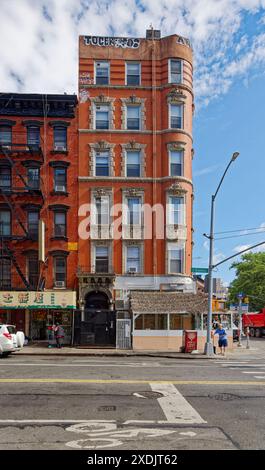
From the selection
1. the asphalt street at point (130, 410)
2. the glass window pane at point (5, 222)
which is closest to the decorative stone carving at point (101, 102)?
the glass window pane at point (5, 222)

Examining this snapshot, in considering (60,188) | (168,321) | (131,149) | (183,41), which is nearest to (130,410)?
(168,321)

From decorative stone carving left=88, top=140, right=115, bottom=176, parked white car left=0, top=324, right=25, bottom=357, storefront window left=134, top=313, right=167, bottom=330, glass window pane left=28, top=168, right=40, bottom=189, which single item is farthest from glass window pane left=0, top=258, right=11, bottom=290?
parked white car left=0, top=324, right=25, bottom=357

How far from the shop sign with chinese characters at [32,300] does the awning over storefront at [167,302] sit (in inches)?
178

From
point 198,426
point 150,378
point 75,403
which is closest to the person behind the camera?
point 198,426

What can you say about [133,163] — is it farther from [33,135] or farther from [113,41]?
[113,41]

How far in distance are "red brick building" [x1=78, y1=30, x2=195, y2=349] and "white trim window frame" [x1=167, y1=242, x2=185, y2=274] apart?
71 millimetres

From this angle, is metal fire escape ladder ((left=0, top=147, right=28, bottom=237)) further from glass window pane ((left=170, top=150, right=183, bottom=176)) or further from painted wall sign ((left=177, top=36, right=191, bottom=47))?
painted wall sign ((left=177, top=36, right=191, bottom=47))

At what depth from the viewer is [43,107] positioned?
34219 mm

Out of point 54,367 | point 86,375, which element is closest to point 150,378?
point 86,375

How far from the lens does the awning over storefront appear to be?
29062 mm

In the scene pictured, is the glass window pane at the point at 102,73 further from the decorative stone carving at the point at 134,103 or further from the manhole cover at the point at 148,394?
the manhole cover at the point at 148,394

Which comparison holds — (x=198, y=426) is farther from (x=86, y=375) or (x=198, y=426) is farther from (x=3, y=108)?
(x=3, y=108)

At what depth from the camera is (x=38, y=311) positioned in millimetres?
33031

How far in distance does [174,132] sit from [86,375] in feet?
75.5
